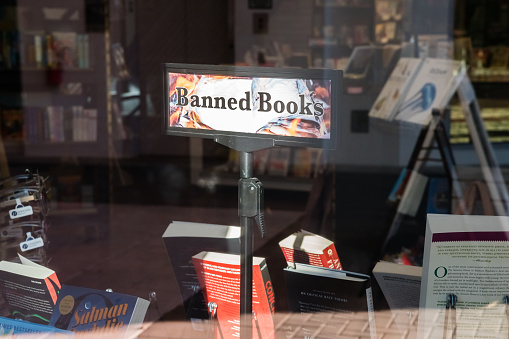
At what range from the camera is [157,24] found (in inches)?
339

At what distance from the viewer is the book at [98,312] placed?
1420mm

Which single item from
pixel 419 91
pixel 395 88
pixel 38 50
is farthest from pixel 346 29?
pixel 38 50

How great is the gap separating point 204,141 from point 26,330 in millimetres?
6354

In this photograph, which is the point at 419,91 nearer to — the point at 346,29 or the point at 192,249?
the point at 346,29

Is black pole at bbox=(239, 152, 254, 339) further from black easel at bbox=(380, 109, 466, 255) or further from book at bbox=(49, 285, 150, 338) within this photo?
black easel at bbox=(380, 109, 466, 255)

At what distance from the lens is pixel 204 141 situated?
7.75m

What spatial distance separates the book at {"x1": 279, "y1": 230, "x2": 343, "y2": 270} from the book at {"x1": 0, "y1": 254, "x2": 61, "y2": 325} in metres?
0.53

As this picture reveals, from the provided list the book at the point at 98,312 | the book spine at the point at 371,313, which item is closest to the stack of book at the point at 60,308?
the book at the point at 98,312

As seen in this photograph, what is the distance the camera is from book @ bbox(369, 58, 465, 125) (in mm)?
3748

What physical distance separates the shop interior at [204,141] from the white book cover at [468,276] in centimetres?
199

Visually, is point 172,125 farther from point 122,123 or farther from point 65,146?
point 122,123

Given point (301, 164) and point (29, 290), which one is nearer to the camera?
point (29, 290)

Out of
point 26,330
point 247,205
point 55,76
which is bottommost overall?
point 26,330

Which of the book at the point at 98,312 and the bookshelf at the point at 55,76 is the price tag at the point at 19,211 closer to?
the book at the point at 98,312
